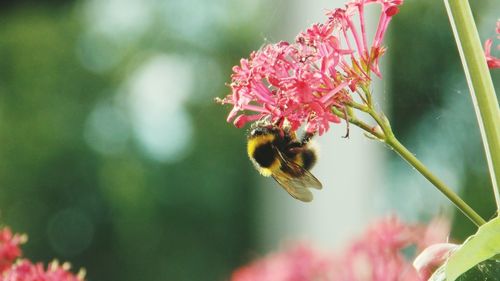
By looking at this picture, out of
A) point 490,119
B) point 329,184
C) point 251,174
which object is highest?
point 251,174

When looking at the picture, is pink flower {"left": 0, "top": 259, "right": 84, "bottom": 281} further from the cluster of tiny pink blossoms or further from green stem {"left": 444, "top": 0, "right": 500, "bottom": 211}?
green stem {"left": 444, "top": 0, "right": 500, "bottom": 211}

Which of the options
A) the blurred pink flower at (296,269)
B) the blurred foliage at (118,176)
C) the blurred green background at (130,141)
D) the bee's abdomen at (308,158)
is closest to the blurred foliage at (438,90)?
the blurred green background at (130,141)

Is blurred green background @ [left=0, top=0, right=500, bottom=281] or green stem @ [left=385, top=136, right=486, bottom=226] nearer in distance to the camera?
Result: green stem @ [left=385, top=136, right=486, bottom=226]

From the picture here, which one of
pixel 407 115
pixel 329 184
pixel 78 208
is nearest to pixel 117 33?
pixel 78 208

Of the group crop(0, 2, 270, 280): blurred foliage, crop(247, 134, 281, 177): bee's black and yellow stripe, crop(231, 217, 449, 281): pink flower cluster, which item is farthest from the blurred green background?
crop(247, 134, 281, 177): bee's black and yellow stripe

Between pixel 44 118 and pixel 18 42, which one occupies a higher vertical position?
pixel 18 42

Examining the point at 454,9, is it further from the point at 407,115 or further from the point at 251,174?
the point at 251,174

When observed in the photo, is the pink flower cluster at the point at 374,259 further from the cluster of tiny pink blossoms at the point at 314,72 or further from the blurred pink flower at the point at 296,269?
the cluster of tiny pink blossoms at the point at 314,72
